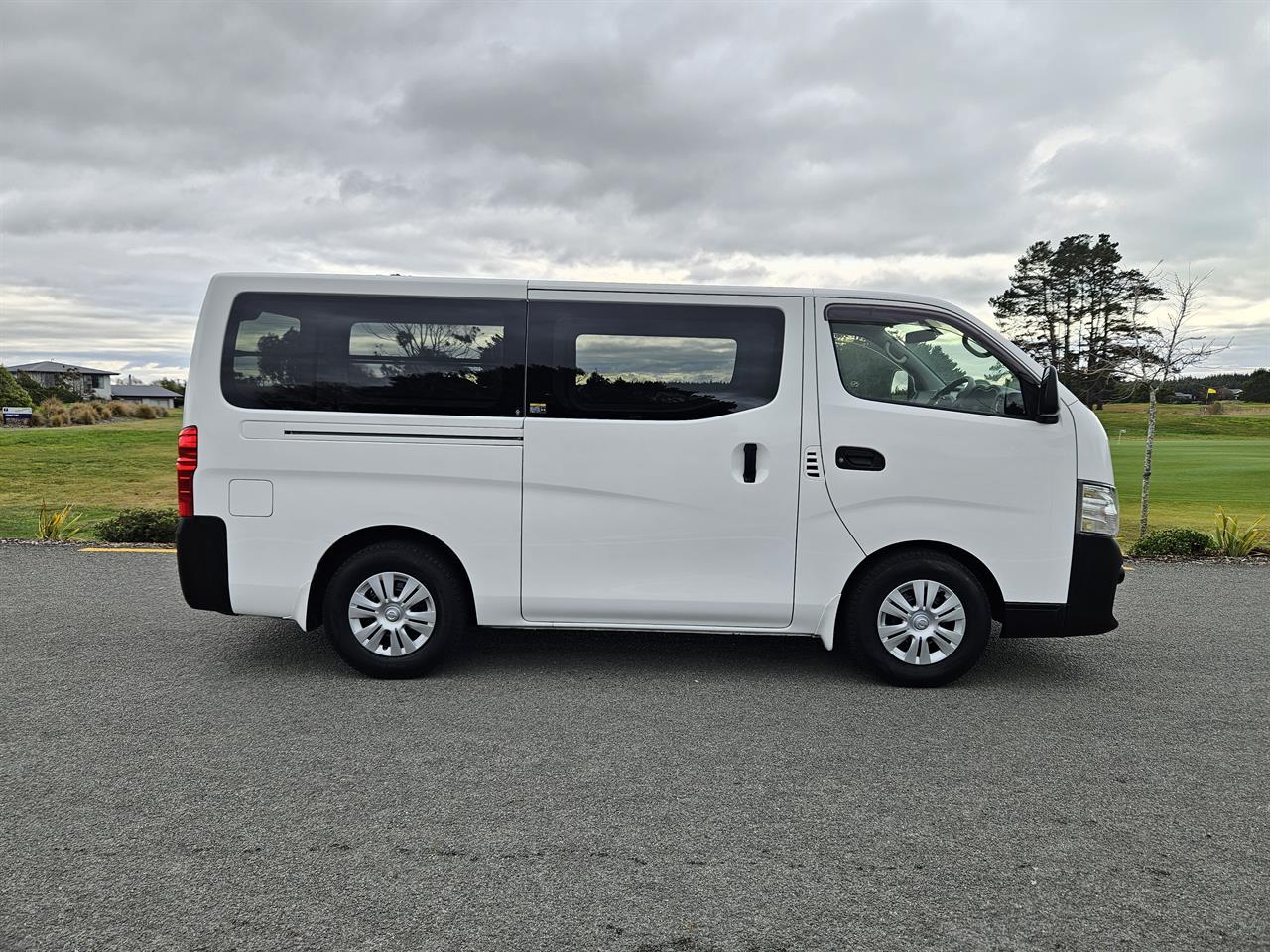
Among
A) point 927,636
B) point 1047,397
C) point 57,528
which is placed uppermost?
point 1047,397

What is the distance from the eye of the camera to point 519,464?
4.92m

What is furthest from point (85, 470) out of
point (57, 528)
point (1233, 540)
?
point (1233, 540)

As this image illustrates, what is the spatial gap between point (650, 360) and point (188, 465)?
97.6 inches

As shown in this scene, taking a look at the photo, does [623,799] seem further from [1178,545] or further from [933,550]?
[1178,545]

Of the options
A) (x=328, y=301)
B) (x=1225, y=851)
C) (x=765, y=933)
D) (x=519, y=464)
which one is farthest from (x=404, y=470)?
(x=1225, y=851)

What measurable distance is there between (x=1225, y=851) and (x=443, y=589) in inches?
140

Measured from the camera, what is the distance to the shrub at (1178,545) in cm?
968

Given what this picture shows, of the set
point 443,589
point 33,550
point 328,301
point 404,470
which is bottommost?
point 33,550

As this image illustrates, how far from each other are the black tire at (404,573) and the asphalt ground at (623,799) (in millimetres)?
125

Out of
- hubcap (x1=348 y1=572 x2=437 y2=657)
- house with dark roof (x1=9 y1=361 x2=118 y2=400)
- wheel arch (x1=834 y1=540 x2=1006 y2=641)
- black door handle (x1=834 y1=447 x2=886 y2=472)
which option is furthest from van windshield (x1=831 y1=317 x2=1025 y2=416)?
house with dark roof (x1=9 y1=361 x2=118 y2=400)

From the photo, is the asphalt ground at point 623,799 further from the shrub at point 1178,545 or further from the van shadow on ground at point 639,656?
the shrub at point 1178,545

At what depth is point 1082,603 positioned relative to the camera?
16.1ft

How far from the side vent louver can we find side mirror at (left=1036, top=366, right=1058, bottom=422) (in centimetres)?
113

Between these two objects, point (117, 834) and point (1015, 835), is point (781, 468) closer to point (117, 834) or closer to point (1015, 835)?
point (1015, 835)
